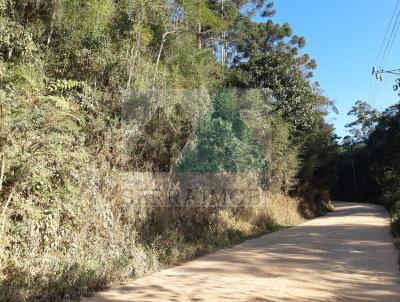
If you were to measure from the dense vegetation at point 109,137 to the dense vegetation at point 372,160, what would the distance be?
12443 millimetres

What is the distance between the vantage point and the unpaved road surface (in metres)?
6.22

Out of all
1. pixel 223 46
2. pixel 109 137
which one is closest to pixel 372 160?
pixel 223 46

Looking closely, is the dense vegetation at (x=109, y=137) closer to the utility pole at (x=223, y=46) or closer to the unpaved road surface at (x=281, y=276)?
the unpaved road surface at (x=281, y=276)

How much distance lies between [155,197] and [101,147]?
1.88 meters

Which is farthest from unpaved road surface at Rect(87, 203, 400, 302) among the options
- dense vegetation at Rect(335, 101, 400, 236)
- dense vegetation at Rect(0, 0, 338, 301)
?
dense vegetation at Rect(335, 101, 400, 236)

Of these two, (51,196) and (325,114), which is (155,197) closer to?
(51,196)

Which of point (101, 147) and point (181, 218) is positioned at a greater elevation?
point (101, 147)

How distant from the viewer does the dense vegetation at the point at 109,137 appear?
257 inches

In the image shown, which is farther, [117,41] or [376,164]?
[376,164]

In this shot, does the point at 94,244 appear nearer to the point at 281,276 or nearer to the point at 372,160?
the point at 281,276

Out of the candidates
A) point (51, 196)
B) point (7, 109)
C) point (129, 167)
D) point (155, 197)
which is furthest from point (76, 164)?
point (155, 197)

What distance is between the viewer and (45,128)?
23.2 ft

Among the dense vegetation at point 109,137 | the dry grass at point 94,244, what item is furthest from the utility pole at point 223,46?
the dry grass at point 94,244

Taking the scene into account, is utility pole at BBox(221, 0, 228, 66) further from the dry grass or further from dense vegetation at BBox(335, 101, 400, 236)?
the dry grass
